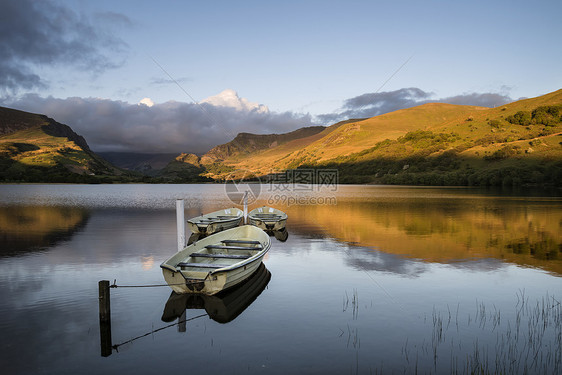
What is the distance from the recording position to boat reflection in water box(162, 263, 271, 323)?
11.5 meters

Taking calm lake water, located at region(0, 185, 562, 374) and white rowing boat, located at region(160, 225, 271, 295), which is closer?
calm lake water, located at region(0, 185, 562, 374)

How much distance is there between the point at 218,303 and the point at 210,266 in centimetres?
141

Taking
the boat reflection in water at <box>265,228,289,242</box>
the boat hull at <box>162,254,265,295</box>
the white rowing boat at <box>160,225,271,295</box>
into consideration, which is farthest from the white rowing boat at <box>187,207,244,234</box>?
the boat hull at <box>162,254,265,295</box>

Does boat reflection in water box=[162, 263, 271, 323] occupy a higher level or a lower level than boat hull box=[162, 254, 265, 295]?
lower

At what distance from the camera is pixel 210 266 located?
13023 millimetres

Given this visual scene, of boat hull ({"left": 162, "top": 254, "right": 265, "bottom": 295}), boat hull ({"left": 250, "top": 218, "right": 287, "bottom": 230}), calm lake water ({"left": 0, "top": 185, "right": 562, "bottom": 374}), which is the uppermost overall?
boat hull ({"left": 162, "top": 254, "right": 265, "bottom": 295})

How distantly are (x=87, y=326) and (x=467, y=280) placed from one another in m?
15.7

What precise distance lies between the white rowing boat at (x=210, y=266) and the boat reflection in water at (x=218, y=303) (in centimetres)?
37

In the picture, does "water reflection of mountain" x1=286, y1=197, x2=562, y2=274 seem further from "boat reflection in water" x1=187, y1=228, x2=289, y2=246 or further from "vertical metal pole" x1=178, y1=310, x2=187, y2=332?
"vertical metal pole" x1=178, y1=310, x2=187, y2=332

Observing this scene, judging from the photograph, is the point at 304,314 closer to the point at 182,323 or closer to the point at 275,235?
the point at 182,323

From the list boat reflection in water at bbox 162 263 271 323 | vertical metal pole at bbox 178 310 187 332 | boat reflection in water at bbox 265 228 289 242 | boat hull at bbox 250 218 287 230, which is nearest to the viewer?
vertical metal pole at bbox 178 310 187 332

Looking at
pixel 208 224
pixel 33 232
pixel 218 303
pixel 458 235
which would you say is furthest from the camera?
pixel 33 232

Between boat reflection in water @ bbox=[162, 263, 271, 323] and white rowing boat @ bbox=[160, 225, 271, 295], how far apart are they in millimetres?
373

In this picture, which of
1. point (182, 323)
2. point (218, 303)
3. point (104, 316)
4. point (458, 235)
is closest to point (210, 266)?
point (218, 303)
